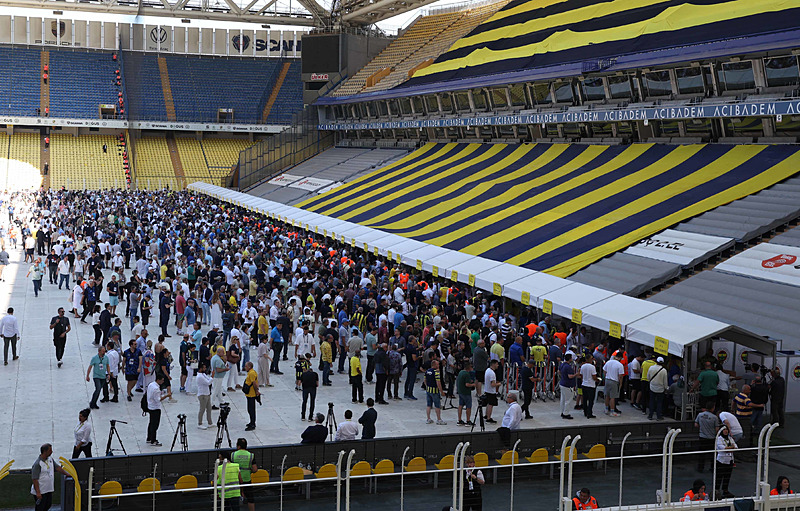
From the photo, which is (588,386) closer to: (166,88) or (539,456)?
(539,456)

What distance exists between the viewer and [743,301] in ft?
48.4

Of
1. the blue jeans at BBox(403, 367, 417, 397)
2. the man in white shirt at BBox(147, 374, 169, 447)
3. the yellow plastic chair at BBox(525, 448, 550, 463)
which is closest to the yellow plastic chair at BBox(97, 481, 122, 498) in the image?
the man in white shirt at BBox(147, 374, 169, 447)

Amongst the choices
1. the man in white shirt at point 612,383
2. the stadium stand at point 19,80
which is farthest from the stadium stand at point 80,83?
the man in white shirt at point 612,383

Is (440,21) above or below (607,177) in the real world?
above

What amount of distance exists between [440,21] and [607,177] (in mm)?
31614

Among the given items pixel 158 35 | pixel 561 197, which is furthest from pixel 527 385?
pixel 158 35

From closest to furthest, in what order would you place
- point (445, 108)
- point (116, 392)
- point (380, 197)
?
point (116, 392), point (380, 197), point (445, 108)

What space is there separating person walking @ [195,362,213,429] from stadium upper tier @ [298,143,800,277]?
8370 mm

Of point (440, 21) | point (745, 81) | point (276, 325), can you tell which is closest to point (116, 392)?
point (276, 325)

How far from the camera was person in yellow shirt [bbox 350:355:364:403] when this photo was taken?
1404cm

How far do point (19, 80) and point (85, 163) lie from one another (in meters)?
11.1

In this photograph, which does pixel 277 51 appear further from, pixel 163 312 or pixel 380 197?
pixel 163 312

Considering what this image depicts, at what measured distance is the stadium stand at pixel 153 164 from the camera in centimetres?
5778

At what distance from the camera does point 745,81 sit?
74.8ft
